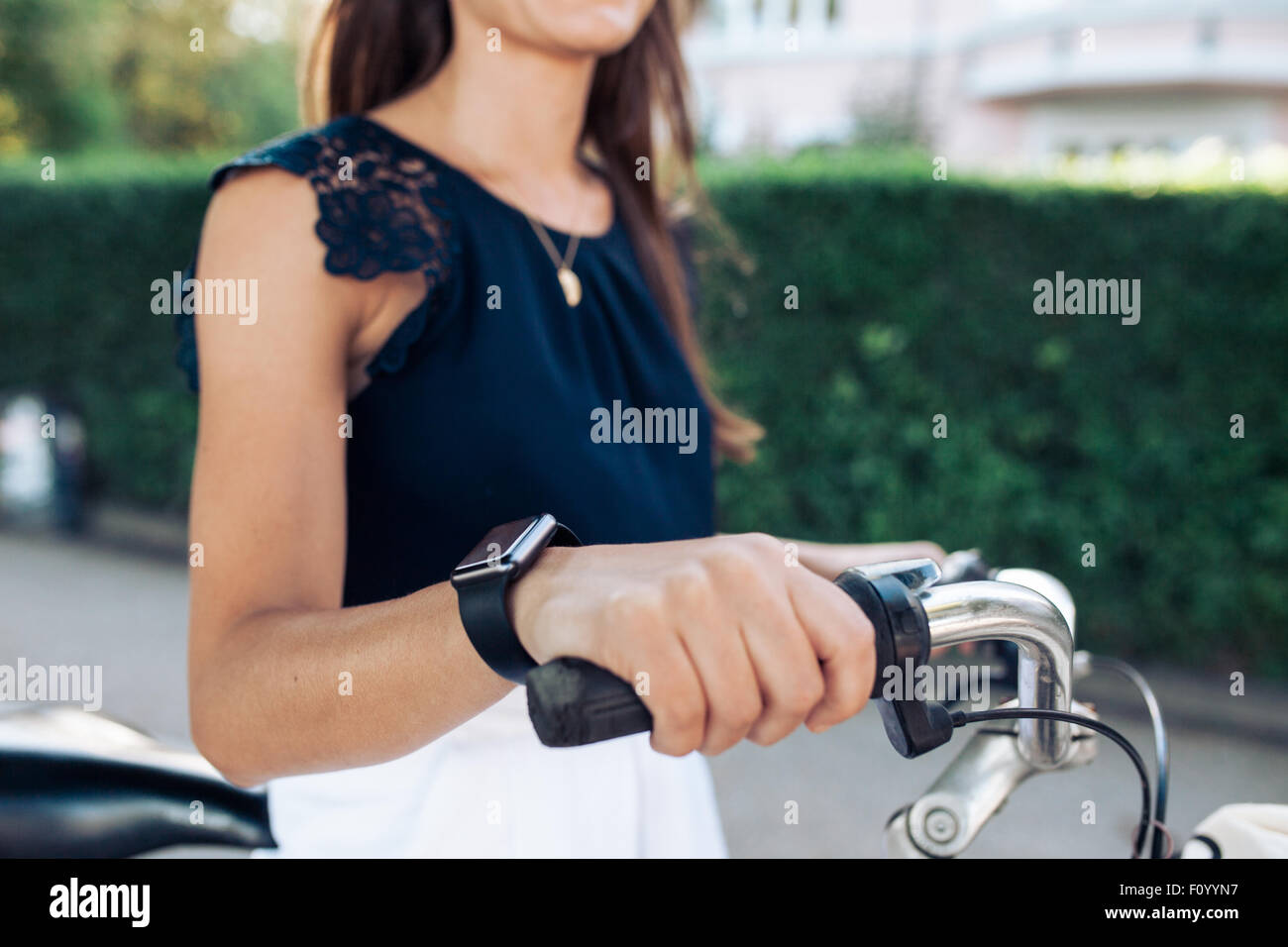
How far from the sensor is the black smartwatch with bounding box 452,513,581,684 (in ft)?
2.54

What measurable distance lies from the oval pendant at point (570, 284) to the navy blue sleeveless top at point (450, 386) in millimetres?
34

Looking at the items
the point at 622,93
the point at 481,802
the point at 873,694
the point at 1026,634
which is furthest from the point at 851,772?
the point at 873,694

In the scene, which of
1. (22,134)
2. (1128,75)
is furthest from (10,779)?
(1128,75)

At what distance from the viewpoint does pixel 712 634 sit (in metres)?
0.73

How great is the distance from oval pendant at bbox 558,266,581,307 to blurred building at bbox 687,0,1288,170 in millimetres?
15326

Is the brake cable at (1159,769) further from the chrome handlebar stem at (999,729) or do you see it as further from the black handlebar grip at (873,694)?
the black handlebar grip at (873,694)

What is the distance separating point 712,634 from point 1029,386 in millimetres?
4685

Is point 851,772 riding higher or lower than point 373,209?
lower

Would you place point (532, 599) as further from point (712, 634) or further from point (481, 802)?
point (481, 802)

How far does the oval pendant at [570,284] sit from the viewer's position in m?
1.51

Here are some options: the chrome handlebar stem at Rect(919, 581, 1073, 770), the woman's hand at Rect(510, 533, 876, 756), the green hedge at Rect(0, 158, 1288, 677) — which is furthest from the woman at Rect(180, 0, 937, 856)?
the green hedge at Rect(0, 158, 1288, 677)

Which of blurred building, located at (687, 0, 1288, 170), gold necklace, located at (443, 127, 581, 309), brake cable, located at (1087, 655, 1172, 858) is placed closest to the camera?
brake cable, located at (1087, 655, 1172, 858)

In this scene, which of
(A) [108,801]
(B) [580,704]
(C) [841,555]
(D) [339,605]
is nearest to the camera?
(B) [580,704]

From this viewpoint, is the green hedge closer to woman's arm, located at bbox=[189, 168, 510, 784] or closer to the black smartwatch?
woman's arm, located at bbox=[189, 168, 510, 784]
